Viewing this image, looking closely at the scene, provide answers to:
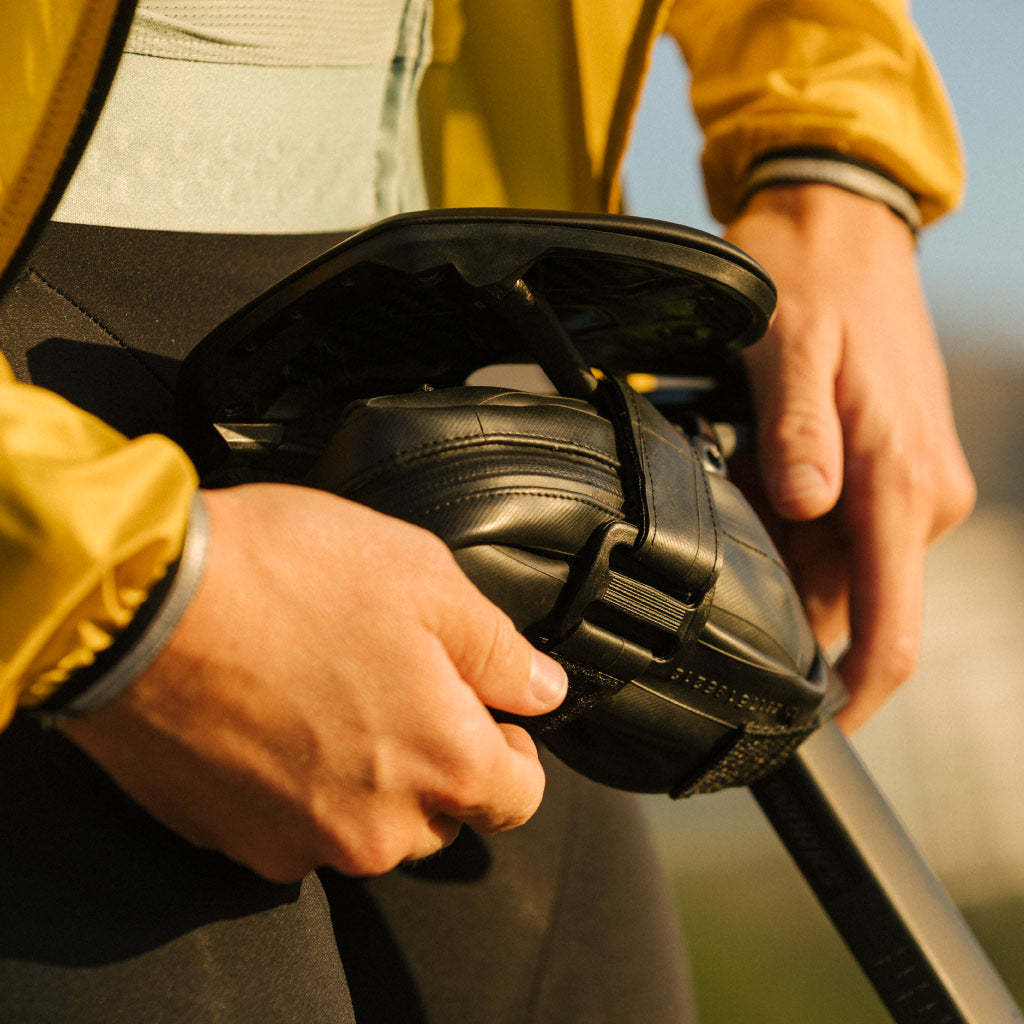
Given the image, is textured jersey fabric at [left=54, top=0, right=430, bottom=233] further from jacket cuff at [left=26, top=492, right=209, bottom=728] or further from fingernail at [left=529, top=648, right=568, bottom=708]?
fingernail at [left=529, top=648, right=568, bottom=708]

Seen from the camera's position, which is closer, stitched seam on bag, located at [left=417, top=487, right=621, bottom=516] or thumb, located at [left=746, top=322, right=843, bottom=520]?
stitched seam on bag, located at [left=417, top=487, right=621, bottom=516]

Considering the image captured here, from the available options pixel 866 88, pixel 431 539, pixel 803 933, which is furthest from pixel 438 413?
pixel 803 933

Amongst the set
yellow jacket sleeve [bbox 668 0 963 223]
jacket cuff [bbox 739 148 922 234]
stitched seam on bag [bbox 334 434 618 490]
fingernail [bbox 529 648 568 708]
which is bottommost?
fingernail [bbox 529 648 568 708]

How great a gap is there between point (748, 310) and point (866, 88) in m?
0.58

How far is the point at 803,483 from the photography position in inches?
34.5

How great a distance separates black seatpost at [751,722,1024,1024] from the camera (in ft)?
2.54

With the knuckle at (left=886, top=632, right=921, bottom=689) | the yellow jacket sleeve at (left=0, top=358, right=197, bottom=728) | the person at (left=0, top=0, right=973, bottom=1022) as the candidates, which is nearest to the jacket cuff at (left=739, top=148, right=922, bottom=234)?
the person at (left=0, top=0, right=973, bottom=1022)

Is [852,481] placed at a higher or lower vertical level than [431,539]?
lower

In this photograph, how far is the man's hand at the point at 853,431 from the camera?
2.98 feet

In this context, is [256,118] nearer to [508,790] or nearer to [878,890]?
[508,790]

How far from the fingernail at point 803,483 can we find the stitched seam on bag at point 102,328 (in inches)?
21.6

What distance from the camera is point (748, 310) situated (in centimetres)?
66

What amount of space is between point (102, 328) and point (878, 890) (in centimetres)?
77

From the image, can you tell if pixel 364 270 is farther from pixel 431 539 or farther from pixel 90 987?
pixel 90 987
